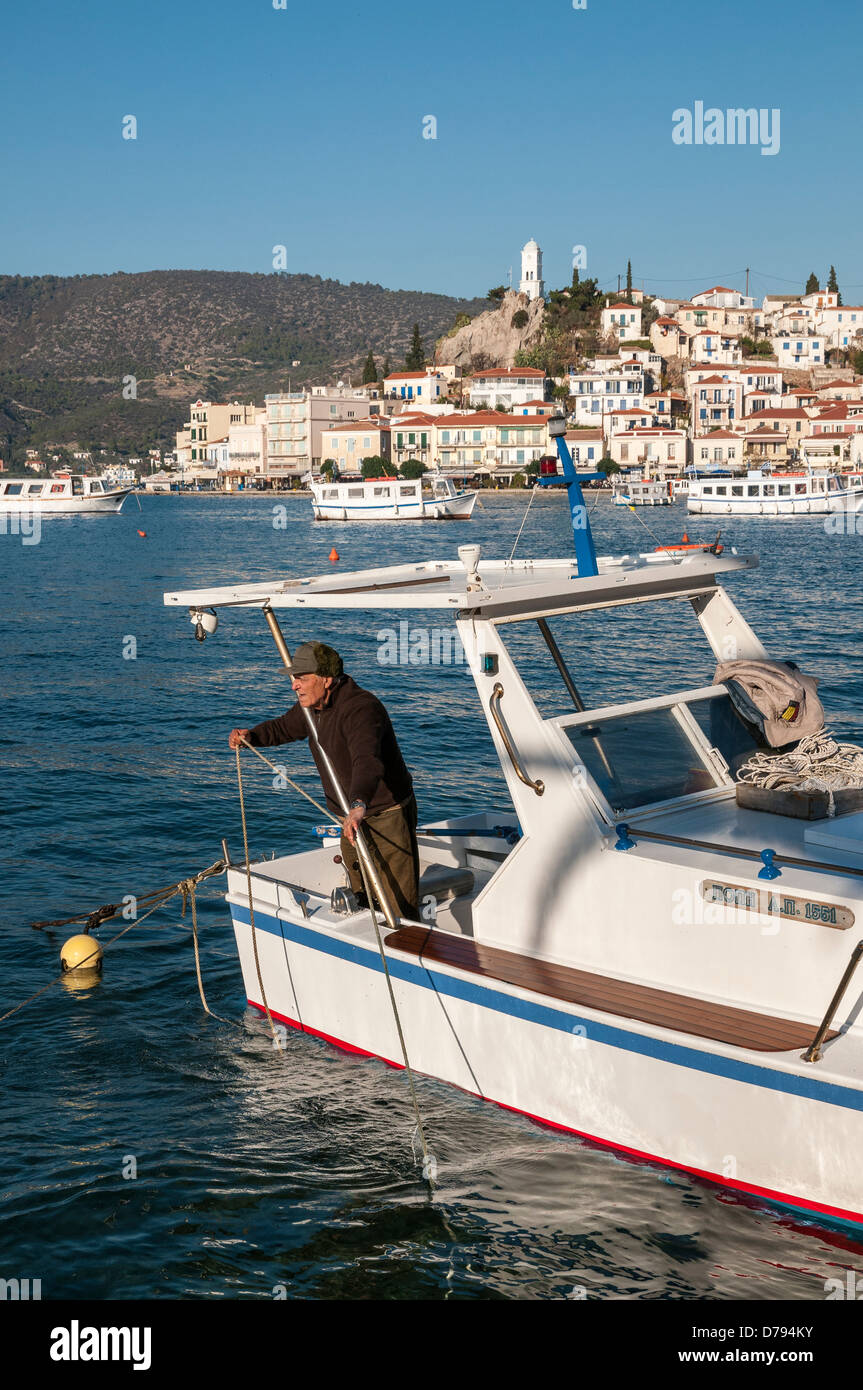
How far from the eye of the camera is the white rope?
7.11 meters

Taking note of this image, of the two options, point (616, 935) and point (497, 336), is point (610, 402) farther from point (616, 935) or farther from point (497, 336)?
point (616, 935)

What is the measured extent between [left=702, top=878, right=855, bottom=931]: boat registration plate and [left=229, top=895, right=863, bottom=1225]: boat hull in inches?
25.3

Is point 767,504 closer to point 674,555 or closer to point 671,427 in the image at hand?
point 671,427

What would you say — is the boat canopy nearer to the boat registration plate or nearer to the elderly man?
the elderly man

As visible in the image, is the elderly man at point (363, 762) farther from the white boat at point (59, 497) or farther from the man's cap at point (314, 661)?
the white boat at point (59, 497)

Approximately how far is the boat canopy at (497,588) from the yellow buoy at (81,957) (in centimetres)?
325

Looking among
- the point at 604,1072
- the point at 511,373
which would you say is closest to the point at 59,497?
the point at 511,373

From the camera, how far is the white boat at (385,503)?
10050cm

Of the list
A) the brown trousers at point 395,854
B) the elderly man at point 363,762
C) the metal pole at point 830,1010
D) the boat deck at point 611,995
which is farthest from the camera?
the brown trousers at point 395,854

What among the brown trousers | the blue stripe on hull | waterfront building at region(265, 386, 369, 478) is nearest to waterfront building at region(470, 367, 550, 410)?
waterfront building at region(265, 386, 369, 478)

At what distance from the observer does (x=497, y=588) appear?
7352 millimetres

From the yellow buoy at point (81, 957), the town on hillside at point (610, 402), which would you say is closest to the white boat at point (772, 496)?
the town on hillside at point (610, 402)

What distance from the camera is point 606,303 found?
16625 cm

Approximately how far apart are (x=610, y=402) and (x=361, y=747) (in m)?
143
